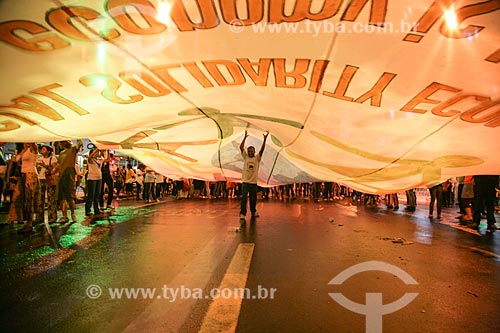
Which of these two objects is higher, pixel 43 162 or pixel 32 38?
pixel 32 38

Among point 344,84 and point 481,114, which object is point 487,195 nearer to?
point 481,114

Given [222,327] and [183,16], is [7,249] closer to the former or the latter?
[222,327]

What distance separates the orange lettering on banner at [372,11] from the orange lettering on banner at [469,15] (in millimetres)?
444

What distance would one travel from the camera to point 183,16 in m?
2.42

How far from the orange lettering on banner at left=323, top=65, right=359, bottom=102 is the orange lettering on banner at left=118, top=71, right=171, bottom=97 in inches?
70.0

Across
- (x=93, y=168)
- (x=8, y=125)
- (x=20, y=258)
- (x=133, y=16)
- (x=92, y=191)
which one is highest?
(x=133, y=16)

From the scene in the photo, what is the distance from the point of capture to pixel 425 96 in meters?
3.16

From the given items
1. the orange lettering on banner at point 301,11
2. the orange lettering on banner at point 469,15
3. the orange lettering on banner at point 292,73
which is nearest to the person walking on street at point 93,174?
the orange lettering on banner at point 292,73

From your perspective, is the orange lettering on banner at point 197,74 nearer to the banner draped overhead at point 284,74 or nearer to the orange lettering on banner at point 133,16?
the banner draped overhead at point 284,74

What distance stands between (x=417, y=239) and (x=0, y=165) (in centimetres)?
1056

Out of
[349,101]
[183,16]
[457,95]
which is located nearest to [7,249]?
[183,16]

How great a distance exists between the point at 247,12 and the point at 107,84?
179 centimetres

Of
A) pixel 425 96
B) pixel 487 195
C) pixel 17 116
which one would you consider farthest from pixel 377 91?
pixel 487 195

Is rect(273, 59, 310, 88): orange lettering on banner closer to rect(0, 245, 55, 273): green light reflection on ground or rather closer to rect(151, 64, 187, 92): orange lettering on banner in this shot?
rect(151, 64, 187, 92): orange lettering on banner
